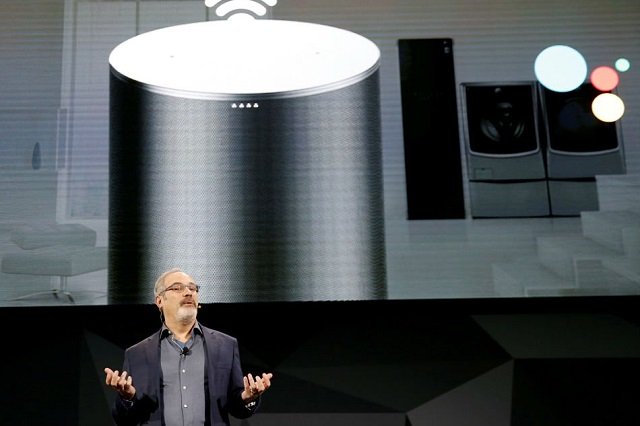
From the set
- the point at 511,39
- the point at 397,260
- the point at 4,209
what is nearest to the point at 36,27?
the point at 4,209

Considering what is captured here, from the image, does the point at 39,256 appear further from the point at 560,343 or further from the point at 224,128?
the point at 560,343

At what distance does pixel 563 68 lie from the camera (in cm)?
344

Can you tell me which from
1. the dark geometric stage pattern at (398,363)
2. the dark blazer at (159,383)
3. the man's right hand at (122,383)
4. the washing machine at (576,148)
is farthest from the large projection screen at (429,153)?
the man's right hand at (122,383)

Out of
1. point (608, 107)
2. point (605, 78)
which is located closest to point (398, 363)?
point (608, 107)

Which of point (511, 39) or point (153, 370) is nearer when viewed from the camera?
point (153, 370)

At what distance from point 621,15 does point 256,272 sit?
2177mm

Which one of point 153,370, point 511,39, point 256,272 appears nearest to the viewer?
point 153,370

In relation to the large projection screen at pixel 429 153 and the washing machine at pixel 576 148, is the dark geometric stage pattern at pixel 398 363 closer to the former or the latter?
the large projection screen at pixel 429 153

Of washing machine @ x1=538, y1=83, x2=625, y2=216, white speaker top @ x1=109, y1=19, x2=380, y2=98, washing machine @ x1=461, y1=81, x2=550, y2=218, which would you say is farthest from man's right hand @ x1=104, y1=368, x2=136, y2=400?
washing machine @ x1=538, y1=83, x2=625, y2=216

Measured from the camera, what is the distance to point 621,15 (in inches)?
137

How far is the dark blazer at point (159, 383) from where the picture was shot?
2115 mm

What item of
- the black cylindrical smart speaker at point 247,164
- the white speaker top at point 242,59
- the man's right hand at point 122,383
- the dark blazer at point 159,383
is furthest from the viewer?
the white speaker top at point 242,59

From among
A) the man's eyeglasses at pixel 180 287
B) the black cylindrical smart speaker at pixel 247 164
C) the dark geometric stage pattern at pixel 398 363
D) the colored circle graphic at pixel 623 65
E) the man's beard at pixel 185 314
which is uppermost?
the colored circle graphic at pixel 623 65

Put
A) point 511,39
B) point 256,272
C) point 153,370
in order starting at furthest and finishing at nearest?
point 511,39 < point 256,272 < point 153,370
